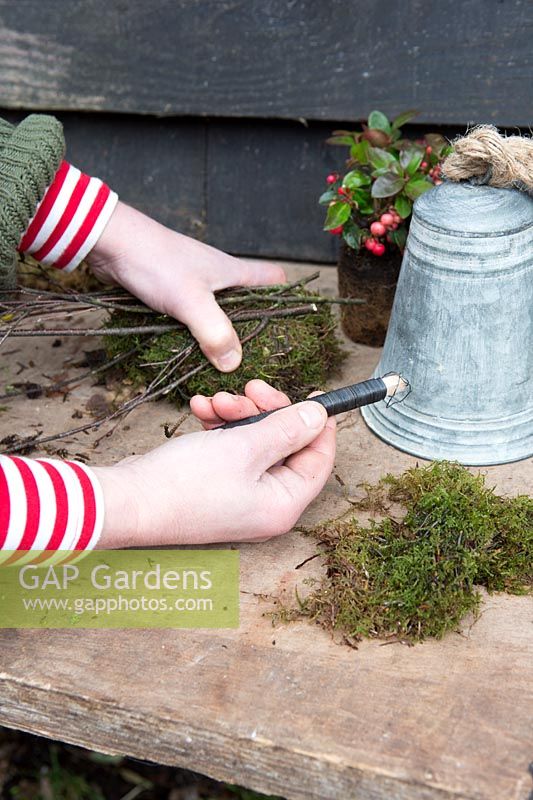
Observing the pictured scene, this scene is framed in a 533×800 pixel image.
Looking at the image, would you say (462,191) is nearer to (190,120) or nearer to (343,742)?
(343,742)

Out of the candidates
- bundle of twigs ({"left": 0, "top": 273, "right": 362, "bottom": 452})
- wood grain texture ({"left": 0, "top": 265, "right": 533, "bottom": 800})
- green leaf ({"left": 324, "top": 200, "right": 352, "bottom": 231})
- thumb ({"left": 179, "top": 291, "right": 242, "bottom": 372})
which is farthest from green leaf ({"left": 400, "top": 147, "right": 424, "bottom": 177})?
wood grain texture ({"left": 0, "top": 265, "right": 533, "bottom": 800})

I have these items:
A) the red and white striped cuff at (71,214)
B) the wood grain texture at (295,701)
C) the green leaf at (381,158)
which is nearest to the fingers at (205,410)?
the wood grain texture at (295,701)

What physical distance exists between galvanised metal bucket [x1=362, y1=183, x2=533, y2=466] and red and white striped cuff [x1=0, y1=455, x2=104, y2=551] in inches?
19.0

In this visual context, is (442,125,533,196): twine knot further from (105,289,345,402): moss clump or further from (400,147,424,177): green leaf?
(105,289,345,402): moss clump

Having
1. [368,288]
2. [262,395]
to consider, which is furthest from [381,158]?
[262,395]

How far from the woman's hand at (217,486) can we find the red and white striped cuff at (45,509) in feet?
0.06

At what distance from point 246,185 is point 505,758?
1.38m

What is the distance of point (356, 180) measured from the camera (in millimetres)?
1418

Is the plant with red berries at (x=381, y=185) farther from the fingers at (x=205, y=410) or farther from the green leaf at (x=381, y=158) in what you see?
the fingers at (x=205, y=410)

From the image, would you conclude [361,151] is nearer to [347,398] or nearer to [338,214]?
[338,214]

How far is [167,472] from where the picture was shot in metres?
1.03

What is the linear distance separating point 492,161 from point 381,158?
0.97 feet

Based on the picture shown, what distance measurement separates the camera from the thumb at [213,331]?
1.28 m

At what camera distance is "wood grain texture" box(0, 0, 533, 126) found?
61.8 inches
